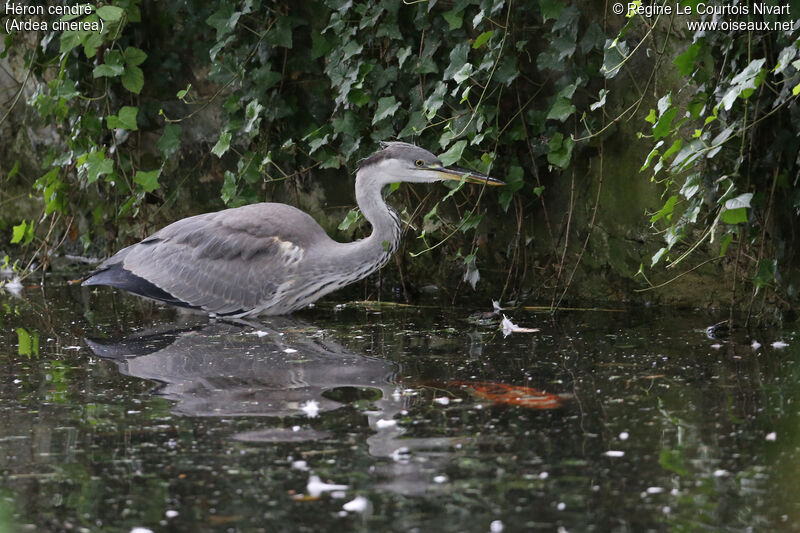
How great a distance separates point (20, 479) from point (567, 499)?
161 centimetres

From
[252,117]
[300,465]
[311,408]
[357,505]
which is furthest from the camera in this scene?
[252,117]

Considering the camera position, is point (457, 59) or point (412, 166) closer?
point (457, 59)

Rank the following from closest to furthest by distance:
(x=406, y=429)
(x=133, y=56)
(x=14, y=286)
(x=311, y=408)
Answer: (x=406, y=429) < (x=311, y=408) < (x=133, y=56) < (x=14, y=286)

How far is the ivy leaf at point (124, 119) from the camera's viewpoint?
22.4 feet

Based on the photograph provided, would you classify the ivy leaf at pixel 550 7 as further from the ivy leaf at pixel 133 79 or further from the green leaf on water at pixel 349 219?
the ivy leaf at pixel 133 79

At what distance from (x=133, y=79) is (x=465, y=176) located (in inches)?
98.1

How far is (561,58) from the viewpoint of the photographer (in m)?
5.55

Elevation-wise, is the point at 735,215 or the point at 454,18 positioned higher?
the point at 454,18

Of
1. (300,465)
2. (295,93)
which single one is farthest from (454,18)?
(300,465)

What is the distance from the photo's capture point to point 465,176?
573 centimetres

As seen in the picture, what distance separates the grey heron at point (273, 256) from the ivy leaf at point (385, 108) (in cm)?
18

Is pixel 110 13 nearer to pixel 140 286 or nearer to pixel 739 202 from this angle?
pixel 140 286

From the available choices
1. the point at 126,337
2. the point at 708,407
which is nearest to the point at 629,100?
the point at 708,407

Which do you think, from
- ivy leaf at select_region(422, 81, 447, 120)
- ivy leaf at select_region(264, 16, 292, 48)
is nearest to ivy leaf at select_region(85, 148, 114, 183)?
ivy leaf at select_region(264, 16, 292, 48)
